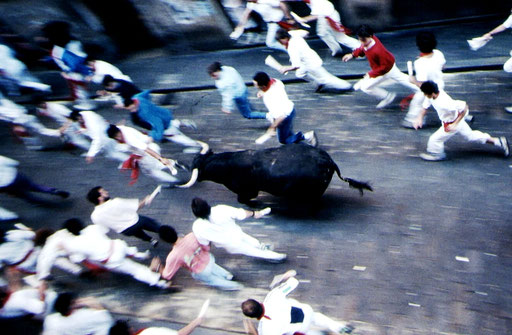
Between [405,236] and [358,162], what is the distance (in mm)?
1596

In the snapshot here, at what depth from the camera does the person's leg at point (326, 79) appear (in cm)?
878

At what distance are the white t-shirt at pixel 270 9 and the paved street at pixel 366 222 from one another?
146cm

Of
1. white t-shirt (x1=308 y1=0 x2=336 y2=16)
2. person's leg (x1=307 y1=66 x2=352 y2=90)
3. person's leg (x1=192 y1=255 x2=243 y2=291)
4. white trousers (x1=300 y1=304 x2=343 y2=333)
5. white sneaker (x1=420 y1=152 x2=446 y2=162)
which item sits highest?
white t-shirt (x1=308 y1=0 x2=336 y2=16)

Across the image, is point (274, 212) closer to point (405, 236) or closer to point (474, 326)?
point (405, 236)

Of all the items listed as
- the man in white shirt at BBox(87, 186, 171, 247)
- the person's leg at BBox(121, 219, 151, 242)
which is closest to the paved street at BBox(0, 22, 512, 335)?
the person's leg at BBox(121, 219, 151, 242)

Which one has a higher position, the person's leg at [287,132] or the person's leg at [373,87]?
the person's leg at [373,87]

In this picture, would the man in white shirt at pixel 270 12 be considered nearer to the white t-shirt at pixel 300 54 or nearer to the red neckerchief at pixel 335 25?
the red neckerchief at pixel 335 25

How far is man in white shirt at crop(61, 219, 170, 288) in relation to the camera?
587 cm

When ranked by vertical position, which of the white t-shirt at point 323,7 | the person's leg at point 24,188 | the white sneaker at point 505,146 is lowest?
the person's leg at point 24,188

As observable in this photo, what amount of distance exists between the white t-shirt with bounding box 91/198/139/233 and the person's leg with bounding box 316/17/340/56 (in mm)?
4861

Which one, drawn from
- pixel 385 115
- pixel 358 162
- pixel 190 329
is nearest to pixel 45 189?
pixel 190 329

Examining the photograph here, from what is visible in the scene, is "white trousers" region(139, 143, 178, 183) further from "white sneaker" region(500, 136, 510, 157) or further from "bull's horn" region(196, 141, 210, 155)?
"white sneaker" region(500, 136, 510, 157)

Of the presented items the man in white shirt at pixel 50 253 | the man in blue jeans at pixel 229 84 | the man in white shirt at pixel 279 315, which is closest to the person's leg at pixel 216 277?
the man in white shirt at pixel 279 315

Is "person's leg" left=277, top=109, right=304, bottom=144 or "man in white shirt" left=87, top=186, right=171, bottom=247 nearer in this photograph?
"man in white shirt" left=87, top=186, right=171, bottom=247
